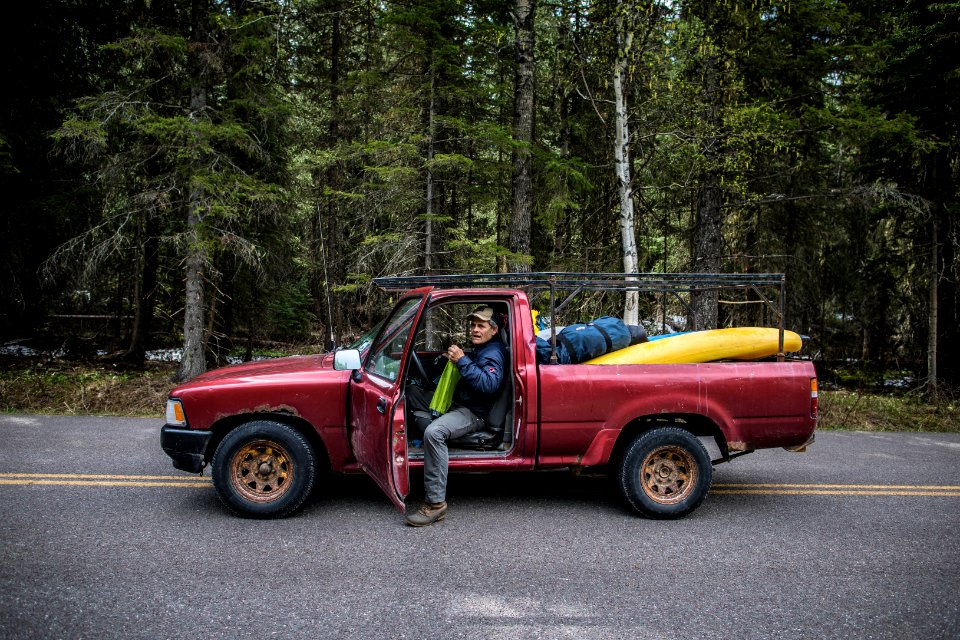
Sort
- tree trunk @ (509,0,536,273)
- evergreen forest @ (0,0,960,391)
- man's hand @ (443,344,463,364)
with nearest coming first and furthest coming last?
man's hand @ (443,344,463,364)
evergreen forest @ (0,0,960,391)
tree trunk @ (509,0,536,273)

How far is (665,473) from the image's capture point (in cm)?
498

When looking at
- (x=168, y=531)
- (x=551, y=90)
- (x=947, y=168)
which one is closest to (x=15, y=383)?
(x=168, y=531)

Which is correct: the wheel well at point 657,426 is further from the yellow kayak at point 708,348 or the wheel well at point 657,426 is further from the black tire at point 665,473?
the yellow kayak at point 708,348

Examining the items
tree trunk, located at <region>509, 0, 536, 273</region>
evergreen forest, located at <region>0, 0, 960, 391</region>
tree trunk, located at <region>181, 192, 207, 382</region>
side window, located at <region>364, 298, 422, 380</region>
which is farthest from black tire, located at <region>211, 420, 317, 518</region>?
tree trunk, located at <region>181, 192, 207, 382</region>

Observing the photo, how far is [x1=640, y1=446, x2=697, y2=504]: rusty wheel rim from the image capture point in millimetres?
4934

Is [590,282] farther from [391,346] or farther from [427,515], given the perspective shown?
[427,515]

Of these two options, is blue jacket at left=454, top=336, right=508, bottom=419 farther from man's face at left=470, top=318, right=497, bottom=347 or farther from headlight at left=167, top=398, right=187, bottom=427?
headlight at left=167, top=398, right=187, bottom=427

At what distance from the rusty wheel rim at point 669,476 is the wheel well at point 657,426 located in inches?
9.1

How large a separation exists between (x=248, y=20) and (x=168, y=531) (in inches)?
408

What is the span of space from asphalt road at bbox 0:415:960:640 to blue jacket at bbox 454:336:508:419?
933 millimetres

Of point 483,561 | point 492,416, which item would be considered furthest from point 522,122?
point 483,561

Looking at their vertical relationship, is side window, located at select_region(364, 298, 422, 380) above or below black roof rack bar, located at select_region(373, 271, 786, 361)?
below

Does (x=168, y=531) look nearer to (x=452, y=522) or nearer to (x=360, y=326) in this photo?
(x=452, y=522)

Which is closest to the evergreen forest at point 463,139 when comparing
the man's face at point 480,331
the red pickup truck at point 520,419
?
the red pickup truck at point 520,419
